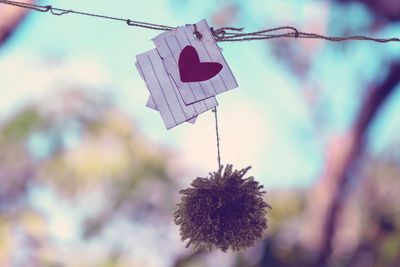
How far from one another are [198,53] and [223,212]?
26cm

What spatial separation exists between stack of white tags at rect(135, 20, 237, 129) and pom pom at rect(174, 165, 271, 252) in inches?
4.6

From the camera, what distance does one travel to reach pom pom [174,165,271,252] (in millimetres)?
1277

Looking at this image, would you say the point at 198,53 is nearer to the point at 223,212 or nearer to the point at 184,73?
the point at 184,73

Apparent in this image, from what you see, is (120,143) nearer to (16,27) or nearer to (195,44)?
(16,27)

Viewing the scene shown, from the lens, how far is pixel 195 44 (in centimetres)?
129

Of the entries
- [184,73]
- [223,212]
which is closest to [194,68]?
[184,73]

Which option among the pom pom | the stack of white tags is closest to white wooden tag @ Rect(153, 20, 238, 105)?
the stack of white tags

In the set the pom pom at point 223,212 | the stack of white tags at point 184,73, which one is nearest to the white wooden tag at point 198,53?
the stack of white tags at point 184,73

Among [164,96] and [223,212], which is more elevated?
[164,96]

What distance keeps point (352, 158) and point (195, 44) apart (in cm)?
243

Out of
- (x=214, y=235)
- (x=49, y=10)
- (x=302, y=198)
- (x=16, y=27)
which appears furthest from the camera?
(x=302, y=198)

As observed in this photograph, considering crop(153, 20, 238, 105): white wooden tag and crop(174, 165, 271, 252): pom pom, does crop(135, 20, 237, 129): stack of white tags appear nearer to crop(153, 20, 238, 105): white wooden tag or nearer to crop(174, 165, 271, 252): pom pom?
crop(153, 20, 238, 105): white wooden tag

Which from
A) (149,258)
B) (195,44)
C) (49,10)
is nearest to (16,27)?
(49,10)

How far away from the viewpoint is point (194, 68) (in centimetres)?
127
